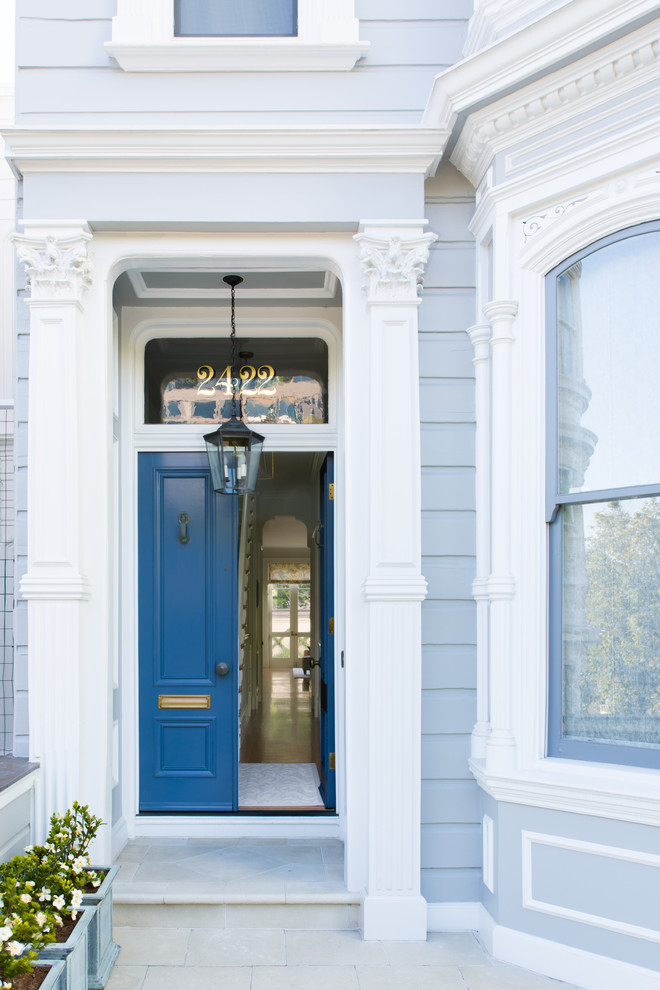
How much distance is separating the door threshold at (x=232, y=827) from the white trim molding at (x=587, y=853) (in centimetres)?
139

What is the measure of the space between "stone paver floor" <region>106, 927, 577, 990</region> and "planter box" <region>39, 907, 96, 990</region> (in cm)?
32

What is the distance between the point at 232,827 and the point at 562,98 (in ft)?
12.8

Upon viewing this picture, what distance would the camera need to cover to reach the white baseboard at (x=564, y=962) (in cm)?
302

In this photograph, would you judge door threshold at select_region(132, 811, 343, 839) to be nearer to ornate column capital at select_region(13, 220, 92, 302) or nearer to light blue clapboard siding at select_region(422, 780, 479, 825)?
light blue clapboard siding at select_region(422, 780, 479, 825)

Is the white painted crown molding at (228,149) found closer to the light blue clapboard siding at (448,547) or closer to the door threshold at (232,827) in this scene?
the light blue clapboard siding at (448,547)

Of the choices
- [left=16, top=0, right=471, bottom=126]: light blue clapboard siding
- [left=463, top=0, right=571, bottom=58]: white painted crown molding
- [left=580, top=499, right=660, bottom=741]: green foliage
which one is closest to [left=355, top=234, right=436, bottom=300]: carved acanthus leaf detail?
[left=16, top=0, right=471, bottom=126]: light blue clapboard siding

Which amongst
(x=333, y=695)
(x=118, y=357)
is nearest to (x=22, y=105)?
(x=118, y=357)

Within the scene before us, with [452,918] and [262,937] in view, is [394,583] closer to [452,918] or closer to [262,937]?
[452,918]

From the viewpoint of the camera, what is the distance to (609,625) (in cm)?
321

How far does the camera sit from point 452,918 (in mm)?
3625

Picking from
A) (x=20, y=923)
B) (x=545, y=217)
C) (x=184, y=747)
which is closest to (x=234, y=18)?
(x=545, y=217)

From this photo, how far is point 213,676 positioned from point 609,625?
232cm

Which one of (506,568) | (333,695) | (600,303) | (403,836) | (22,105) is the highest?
(22,105)

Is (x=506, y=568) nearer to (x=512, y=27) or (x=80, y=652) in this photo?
(x=80, y=652)
